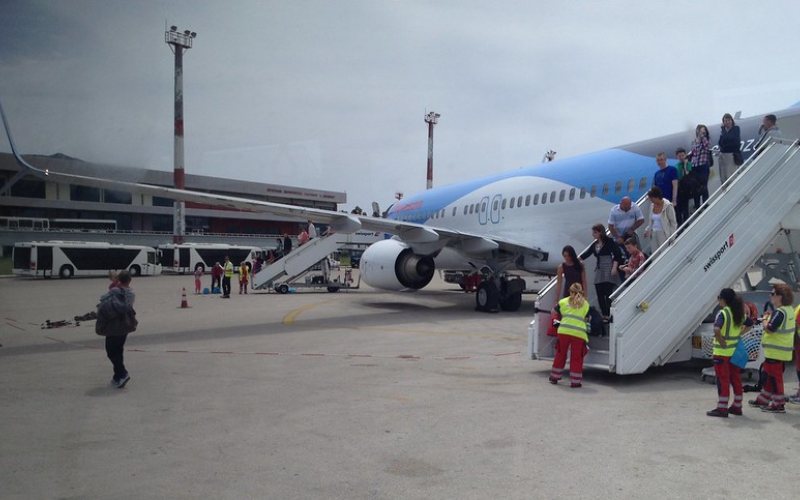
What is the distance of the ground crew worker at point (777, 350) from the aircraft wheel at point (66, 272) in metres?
35.4

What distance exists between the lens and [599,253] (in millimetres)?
9742

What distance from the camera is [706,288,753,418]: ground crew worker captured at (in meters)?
6.51

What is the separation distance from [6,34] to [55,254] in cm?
2561

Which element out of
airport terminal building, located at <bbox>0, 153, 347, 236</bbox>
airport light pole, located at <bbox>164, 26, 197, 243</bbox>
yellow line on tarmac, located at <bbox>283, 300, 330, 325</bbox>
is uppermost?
airport light pole, located at <bbox>164, 26, 197, 243</bbox>

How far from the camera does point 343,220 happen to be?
1534 cm

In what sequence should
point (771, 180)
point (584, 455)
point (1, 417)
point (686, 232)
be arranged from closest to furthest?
point (584, 455) < point (1, 417) < point (686, 232) < point (771, 180)

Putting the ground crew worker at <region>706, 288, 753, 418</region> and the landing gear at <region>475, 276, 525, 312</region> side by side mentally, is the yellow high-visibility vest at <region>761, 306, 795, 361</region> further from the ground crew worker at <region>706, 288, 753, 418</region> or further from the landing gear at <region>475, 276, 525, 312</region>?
the landing gear at <region>475, 276, 525, 312</region>

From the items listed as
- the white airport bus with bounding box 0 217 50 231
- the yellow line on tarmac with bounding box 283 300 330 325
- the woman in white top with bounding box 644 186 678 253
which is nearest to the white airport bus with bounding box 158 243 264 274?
the yellow line on tarmac with bounding box 283 300 330 325

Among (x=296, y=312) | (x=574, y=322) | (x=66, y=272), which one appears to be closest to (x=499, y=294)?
(x=296, y=312)

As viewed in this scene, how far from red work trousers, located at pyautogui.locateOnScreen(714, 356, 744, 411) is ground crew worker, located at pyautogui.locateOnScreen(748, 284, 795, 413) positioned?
0.41 metres

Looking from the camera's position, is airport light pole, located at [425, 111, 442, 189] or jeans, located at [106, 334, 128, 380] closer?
jeans, located at [106, 334, 128, 380]

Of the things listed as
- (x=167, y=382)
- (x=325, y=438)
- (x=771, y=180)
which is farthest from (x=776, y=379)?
(x=167, y=382)

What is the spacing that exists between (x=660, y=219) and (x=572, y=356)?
3.37 meters

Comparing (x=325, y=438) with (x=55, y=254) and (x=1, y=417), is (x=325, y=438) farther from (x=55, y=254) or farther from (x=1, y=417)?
(x=55, y=254)
